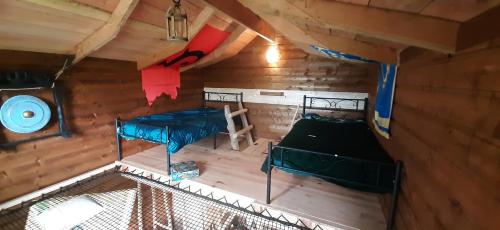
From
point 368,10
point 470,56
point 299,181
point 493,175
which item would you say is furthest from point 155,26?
point 493,175

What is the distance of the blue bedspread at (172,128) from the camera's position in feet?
8.34

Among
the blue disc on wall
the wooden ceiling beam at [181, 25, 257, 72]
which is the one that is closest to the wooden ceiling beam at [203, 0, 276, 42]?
the wooden ceiling beam at [181, 25, 257, 72]

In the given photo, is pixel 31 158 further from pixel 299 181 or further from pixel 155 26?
pixel 299 181

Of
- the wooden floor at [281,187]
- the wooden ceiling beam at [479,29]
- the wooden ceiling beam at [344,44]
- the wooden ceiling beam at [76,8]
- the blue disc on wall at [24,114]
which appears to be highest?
the wooden ceiling beam at [76,8]

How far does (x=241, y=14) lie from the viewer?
8.11ft

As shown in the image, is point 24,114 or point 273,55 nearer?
point 24,114

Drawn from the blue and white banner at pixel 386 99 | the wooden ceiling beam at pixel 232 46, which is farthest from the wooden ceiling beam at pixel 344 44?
the wooden ceiling beam at pixel 232 46

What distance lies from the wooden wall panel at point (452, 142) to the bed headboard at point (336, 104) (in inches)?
79.9

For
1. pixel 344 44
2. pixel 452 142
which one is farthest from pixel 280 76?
pixel 452 142

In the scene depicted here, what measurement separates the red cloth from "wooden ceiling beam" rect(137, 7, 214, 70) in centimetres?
18

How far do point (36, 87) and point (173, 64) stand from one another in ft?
5.88

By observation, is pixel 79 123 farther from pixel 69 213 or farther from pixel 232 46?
pixel 232 46

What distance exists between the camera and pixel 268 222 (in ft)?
4.23

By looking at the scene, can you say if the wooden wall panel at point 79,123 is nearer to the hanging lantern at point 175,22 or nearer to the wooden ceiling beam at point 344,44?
the hanging lantern at point 175,22
